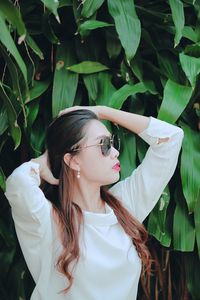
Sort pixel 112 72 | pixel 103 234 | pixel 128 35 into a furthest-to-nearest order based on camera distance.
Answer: pixel 112 72 < pixel 128 35 < pixel 103 234

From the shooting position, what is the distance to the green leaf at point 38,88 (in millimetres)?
1740

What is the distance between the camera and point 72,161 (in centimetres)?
147

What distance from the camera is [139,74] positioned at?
1797 mm

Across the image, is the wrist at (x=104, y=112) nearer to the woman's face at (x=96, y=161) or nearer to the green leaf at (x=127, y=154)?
the woman's face at (x=96, y=161)

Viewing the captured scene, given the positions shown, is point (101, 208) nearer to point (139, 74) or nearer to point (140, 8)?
point (139, 74)

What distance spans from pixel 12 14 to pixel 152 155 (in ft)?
1.61

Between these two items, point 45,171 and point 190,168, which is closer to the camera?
point 45,171

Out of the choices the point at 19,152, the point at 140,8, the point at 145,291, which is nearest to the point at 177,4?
the point at 140,8

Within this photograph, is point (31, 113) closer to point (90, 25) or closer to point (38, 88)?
point (38, 88)

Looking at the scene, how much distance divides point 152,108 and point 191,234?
0.38 meters

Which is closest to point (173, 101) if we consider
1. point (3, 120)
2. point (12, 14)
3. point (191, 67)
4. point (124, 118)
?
→ point (191, 67)

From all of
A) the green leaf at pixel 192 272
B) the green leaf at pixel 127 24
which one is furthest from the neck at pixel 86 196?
the green leaf at pixel 192 272

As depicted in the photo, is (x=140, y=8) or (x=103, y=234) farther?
(x=140, y=8)

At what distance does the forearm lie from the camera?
5.07ft
